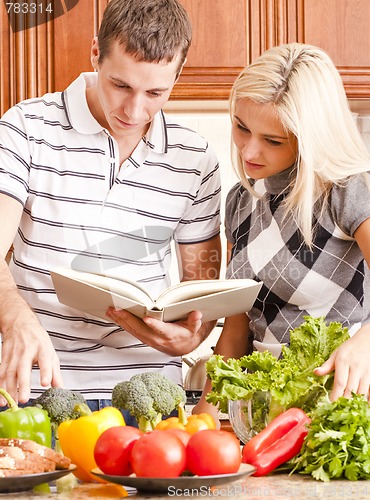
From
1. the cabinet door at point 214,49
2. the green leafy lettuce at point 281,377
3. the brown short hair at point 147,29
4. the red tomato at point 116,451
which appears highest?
the cabinet door at point 214,49

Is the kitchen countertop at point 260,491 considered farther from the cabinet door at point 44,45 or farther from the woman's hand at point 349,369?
the cabinet door at point 44,45

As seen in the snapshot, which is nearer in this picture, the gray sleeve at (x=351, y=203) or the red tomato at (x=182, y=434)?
the red tomato at (x=182, y=434)

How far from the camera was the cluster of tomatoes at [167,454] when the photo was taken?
0.96 m

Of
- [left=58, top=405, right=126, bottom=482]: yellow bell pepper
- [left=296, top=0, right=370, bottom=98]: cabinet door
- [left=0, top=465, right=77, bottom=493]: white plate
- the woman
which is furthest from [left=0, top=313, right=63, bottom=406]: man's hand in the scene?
[left=296, top=0, right=370, bottom=98]: cabinet door

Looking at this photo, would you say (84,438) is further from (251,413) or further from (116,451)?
(251,413)

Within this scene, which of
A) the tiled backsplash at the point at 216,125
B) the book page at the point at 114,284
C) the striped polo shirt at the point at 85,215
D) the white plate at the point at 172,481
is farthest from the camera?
the tiled backsplash at the point at 216,125

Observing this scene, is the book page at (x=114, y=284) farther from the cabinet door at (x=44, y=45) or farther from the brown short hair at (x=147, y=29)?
the cabinet door at (x=44, y=45)

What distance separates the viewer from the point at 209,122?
3.14m

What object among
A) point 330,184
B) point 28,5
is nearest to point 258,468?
point 330,184

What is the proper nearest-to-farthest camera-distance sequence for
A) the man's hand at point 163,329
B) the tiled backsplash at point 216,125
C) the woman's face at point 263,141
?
the man's hand at point 163,329
the woman's face at point 263,141
the tiled backsplash at point 216,125

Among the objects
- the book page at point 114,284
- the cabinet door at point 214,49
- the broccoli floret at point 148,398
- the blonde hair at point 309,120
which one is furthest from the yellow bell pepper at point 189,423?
the cabinet door at point 214,49

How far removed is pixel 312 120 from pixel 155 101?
34cm

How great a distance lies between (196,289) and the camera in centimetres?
145

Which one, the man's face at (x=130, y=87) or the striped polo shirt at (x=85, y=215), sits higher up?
the man's face at (x=130, y=87)
